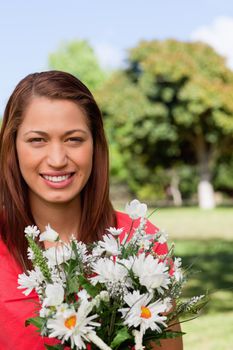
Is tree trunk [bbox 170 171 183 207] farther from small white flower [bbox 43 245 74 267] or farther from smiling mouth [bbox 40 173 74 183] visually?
small white flower [bbox 43 245 74 267]

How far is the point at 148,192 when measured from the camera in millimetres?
54188

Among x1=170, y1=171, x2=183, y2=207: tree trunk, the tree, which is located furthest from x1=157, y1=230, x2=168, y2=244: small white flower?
x1=170, y1=171, x2=183, y2=207: tree trunk

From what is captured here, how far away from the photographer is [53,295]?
68.0 inches

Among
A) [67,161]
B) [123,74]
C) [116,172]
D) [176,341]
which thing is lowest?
[176,341]

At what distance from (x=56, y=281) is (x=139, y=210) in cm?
33

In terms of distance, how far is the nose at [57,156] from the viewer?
7.20ft

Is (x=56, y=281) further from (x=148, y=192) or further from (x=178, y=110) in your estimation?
(x=148, y=192)

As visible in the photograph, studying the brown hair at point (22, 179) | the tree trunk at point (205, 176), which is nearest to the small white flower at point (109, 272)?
the brown hair at point (22, 179)

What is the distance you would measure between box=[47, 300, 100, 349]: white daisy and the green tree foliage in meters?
53.3

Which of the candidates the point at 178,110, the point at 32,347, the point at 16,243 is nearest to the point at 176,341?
the point at 32,347

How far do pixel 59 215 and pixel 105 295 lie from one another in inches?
29.0

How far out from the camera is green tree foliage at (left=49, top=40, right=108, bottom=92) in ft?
182

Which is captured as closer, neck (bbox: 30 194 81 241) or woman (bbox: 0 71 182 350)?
woman (bbox: 0 71 182 350)

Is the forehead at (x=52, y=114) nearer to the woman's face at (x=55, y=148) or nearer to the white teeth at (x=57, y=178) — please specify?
the woman's face at (x=55, y=148)
